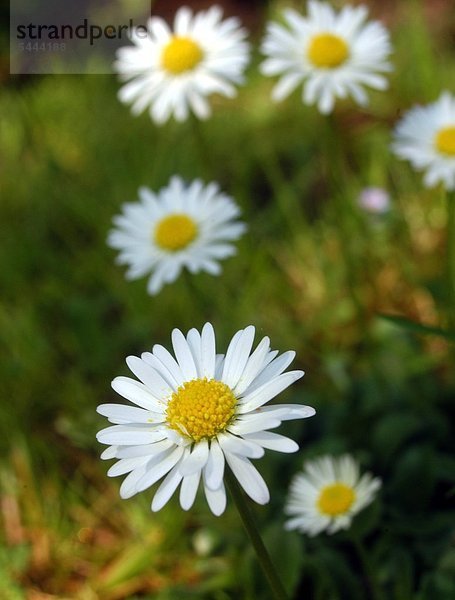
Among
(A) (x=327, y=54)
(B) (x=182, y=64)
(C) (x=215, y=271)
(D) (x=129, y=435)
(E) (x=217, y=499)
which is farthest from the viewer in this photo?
(B) (x=182, y=64)

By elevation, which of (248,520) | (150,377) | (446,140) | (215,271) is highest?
(446,140)

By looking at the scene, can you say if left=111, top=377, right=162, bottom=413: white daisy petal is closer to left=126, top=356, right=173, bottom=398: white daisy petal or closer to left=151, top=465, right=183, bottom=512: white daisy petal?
left=126, top=356, right=173, bottom=398: white daisy petal

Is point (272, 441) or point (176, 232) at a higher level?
point (176, 232)

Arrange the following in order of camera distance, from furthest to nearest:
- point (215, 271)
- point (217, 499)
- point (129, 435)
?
1. point (215, 271)
2. point (129, 435)
3. point (217, 499)

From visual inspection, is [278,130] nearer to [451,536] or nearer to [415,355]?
[415,355]

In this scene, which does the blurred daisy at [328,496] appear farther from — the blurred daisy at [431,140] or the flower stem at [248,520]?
the blurred daisy at [431,140]

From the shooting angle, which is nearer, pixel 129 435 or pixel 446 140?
pixel 129 435

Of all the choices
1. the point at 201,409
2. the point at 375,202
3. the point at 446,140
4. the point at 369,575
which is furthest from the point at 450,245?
the point at 201,409

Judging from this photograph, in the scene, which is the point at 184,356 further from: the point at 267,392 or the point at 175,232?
the point at 175,232
